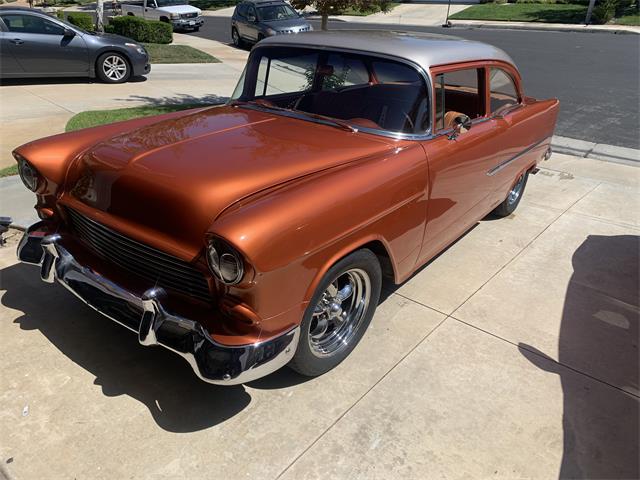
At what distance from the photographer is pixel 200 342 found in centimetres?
221

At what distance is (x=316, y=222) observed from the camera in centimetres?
227

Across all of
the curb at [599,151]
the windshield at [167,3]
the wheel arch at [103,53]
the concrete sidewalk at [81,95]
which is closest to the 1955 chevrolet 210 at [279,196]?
the concrete sidewalk at [81,95]

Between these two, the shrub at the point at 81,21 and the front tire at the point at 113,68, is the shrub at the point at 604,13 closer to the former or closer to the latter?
the shrub at the point at 81,21

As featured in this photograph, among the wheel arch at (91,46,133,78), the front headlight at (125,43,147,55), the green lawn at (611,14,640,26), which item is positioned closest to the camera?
the wheel arch at (91,46,133,78)

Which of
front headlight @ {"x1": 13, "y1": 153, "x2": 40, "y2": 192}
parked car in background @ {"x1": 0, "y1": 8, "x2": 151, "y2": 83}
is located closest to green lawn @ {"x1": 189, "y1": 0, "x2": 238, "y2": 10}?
parked car in background @ {"x1": 0, "y1": 8, "x2": 151, "y2": 83}

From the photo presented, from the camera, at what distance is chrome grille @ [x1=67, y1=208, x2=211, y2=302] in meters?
2.31

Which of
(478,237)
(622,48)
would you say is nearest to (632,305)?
(478,237)

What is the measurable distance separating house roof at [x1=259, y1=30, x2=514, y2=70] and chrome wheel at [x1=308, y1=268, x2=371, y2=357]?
4.46ft

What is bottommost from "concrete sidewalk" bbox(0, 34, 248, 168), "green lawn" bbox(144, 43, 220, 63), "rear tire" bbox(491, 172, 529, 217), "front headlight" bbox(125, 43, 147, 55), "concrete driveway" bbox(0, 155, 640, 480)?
"concrete driveway" bbox(0, 155, 640, 480)

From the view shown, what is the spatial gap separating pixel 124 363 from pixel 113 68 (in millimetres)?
8241

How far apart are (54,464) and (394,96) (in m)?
2.61

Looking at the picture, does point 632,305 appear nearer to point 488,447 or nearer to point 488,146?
point 488,146

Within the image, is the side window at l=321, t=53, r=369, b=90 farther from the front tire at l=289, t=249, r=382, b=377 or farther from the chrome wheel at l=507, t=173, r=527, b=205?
the chrome wheel at l=507, t=173, r=527, b=205

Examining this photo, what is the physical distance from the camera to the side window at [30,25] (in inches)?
343
